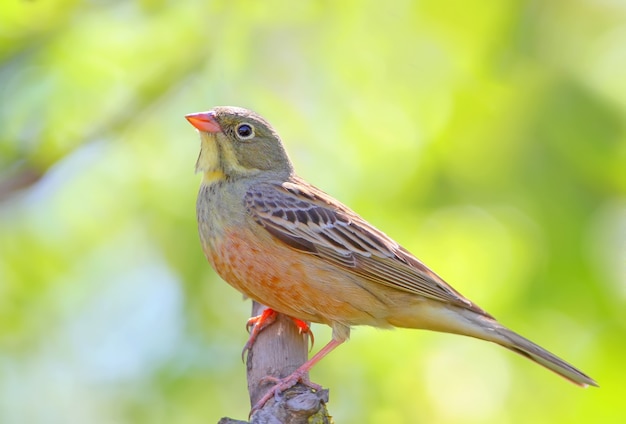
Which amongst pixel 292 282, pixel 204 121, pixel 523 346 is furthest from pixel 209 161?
pixel 523 346

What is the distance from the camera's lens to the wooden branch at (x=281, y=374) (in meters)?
5.21

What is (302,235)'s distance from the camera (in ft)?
23.5

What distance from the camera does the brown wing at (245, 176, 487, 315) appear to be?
7.15m

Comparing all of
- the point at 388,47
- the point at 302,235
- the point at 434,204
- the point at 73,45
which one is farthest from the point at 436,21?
the point at 73,45

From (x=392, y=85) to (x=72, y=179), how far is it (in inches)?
124

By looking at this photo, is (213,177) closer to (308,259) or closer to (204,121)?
(204,121)

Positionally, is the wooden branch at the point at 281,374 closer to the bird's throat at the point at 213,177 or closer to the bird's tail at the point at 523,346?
the bird's throat at the point at 213,177

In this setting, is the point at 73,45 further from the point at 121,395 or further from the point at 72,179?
the point at 121,395

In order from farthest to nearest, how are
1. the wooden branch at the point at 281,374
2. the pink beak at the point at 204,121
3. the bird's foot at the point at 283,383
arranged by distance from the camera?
1. the pink beak at the point at 204,121
2. the bird's foot at the point at 283,383
3. the wooden branch at the point at 281,374

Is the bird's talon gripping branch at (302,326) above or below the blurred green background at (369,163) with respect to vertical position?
below

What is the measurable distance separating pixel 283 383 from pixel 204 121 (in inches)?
92.7

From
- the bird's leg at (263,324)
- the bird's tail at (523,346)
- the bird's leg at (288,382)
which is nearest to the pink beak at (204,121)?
the bird's leg at (263,324)

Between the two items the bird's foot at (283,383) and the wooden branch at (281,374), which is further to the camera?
the bird's foot at (283,383)

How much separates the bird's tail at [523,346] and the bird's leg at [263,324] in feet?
4.20
